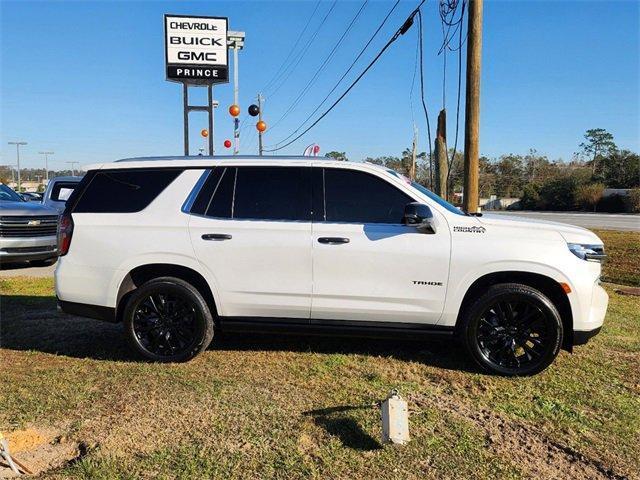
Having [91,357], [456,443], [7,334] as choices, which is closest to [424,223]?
[456,443]

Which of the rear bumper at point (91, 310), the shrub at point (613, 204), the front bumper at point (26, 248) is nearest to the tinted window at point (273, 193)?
the rear bumper at point (91, 310)

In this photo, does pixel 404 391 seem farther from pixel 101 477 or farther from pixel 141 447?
pixel 101 477

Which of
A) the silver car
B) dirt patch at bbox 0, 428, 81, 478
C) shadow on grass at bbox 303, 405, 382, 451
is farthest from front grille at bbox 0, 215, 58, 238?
shadow on grass at bbox 303, 405, 382, 451

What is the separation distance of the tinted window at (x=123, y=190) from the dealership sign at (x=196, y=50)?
10.4m

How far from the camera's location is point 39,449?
3.38m

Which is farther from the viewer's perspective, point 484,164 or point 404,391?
point 484,164

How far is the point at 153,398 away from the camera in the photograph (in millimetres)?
4113

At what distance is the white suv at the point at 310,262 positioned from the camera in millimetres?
4582

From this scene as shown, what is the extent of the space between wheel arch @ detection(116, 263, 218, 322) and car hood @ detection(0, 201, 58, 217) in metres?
7.16

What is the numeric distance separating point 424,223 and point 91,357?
3360 mm

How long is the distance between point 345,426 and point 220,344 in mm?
2287

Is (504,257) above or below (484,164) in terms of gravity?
below

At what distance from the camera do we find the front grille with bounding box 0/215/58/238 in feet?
34.8

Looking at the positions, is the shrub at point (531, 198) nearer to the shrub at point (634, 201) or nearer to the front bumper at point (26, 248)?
the shrub at point (634, 201)
